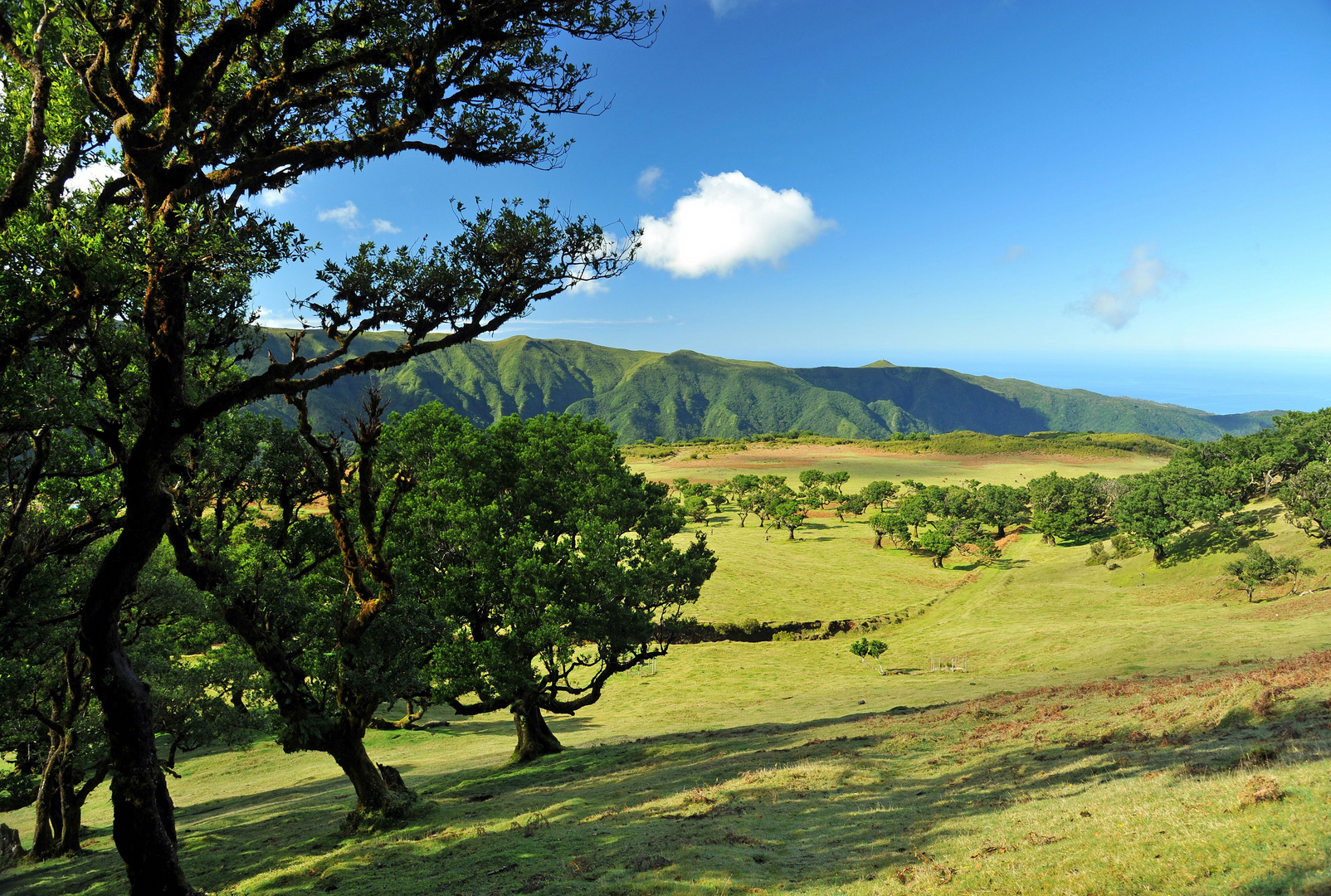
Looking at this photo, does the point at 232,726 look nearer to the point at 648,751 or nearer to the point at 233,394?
the point at 648,751

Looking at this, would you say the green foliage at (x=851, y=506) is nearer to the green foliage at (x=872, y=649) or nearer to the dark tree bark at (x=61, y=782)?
the green foliage at (x=872, y=649)

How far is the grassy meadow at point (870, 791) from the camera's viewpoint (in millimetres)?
9969

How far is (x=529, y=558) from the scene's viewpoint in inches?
981

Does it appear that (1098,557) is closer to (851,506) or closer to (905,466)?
(851,506)

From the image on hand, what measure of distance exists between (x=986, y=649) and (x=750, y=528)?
66467mm

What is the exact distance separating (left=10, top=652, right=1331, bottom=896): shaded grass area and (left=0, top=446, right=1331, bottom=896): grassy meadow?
75mm

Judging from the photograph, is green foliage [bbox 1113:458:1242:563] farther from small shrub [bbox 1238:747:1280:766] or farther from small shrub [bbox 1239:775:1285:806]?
small shrub [bbox 1239:775:1285:806]

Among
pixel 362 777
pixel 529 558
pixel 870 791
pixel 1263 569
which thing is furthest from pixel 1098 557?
pixel 362 777

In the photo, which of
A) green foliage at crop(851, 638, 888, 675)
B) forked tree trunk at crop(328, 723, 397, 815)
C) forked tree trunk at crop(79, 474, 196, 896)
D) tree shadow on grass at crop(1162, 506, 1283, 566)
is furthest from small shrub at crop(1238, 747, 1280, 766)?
tree shadow on grass at crop(1162, 506, 1283, 566)

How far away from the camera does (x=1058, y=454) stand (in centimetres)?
18700

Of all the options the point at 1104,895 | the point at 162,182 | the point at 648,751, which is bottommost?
the point at 648,751

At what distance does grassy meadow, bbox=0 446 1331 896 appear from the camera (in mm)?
9969

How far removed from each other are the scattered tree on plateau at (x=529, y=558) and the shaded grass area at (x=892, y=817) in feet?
13.2

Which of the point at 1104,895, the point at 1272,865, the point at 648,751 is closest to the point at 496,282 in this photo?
the point at 1104,895
